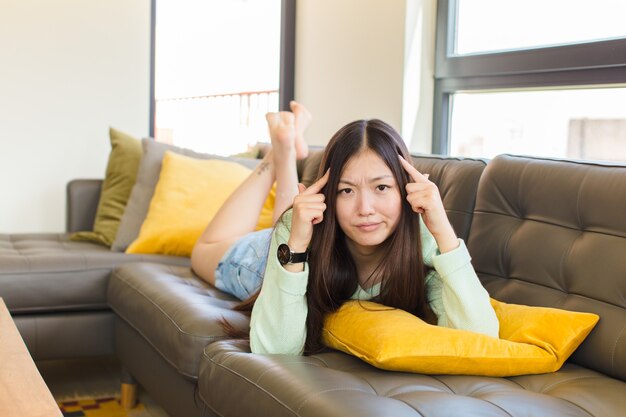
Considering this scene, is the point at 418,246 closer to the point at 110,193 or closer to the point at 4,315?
the point at 4,315

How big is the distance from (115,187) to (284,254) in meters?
1.98

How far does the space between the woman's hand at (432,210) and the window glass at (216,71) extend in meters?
2.91

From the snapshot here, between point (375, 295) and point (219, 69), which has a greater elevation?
point (219, 69)

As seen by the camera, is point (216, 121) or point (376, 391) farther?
point (216, 121)

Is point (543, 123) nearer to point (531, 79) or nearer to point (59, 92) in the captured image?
point (531, 79)

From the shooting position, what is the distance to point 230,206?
2.94 metres

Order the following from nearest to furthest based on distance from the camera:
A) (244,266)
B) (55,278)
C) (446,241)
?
(446,241), (244,266), (55,278)

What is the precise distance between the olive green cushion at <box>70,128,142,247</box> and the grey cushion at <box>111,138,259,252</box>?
0.29 ft

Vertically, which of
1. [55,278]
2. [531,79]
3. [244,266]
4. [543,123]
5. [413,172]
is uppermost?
[531,79]

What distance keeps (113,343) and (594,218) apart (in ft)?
6.05

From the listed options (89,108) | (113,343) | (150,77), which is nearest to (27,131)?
(89,108)

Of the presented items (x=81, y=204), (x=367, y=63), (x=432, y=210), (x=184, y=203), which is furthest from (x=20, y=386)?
(x=367, y=63)

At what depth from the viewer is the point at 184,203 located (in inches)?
134

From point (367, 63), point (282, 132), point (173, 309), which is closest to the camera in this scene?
point (173, 309)
